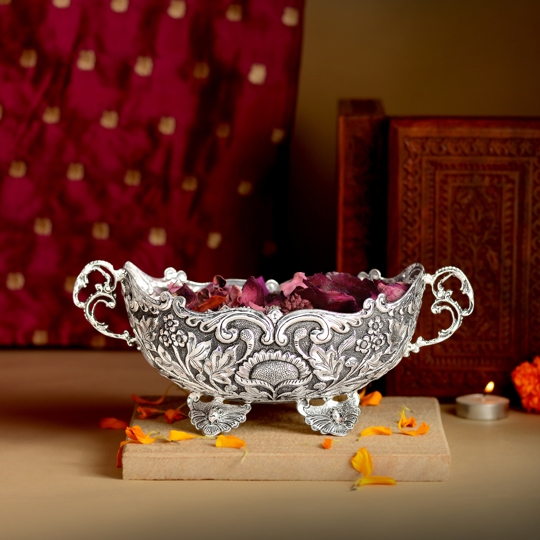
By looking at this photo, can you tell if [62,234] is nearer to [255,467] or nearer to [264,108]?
[264,108]

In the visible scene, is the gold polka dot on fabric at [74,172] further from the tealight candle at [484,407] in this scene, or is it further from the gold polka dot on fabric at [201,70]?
the tealight candle at [484,407]

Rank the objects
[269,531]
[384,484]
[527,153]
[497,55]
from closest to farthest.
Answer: [269,531]
[384,484]
[527,153]
[497,55]

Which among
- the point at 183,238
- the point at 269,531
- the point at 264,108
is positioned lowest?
the point at 269,531

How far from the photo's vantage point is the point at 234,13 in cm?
198

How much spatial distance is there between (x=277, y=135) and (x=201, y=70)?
208 millimetres

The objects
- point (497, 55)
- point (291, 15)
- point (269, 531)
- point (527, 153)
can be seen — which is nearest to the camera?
point (269, 531)

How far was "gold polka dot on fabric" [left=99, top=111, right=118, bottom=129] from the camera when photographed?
1987 millimetres

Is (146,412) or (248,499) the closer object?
(248,499)

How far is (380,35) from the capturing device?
2303 millimetres

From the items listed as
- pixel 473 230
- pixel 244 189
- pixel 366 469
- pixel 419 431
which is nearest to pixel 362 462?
pixel 366 469

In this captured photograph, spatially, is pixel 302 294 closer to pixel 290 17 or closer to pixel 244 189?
pixel 244 189

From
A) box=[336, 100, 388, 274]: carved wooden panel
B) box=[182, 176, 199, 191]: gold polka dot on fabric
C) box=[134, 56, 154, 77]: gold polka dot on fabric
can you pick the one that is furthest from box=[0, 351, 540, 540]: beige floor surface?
box=[134, 56, 154, 77]: gold polka dot on fabric

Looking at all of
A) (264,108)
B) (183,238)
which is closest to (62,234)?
(183,238)

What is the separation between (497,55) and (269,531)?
5.27 feet
